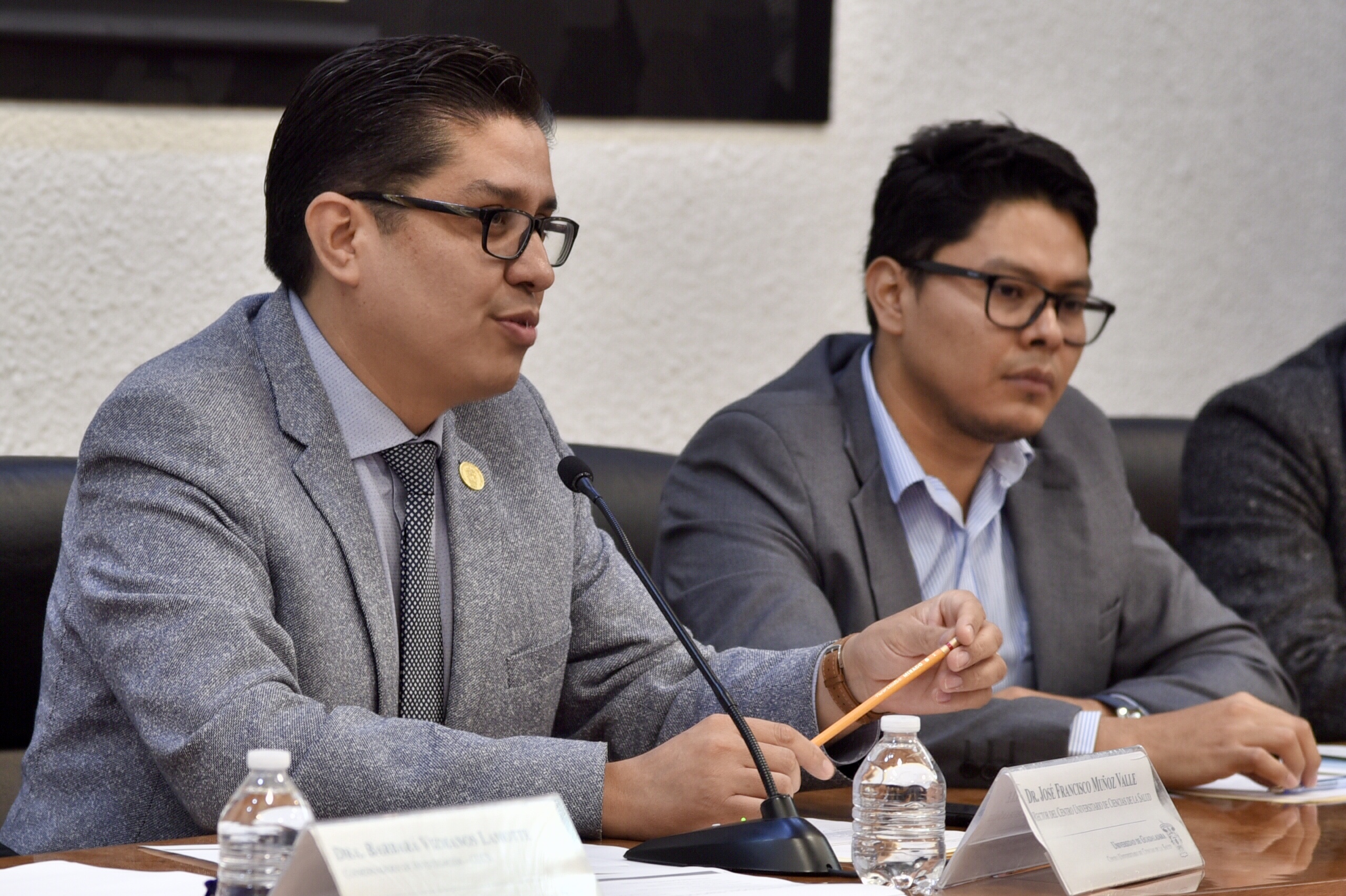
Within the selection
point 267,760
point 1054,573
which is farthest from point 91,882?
point 1054,573

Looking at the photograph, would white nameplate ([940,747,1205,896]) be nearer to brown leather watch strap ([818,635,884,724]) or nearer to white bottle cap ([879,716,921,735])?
white bottle cap ([879,716,921,735])

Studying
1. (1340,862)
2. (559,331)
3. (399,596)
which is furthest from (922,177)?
(1340,862)

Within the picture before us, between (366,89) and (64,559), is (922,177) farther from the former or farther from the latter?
(64,559)

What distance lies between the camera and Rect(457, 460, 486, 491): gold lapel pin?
1.76 m

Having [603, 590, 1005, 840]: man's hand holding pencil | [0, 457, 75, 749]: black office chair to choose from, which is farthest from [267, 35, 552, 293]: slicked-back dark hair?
[603, 590, 1005, 840]: man's hand holding pencil

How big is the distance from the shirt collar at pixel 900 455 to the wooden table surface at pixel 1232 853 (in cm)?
54

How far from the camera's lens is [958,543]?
90.7 inches

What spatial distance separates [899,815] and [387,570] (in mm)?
608

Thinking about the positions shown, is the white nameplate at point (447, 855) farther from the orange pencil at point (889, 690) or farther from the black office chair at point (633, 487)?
the black office chair at point (633, 487)

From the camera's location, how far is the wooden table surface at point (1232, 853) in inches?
48.3

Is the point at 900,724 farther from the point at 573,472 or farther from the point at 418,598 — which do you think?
the point at 418,598

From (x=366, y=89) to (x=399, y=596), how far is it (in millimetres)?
538

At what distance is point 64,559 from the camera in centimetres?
158

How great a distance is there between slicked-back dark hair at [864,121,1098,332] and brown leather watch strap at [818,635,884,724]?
2.72 ft
